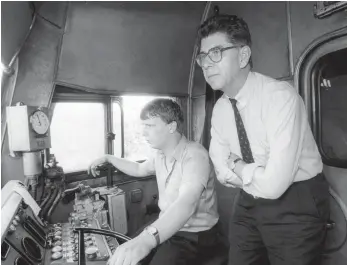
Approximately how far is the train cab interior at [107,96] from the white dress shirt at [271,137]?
31.8 inches

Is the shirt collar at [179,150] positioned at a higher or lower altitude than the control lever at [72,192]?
higher

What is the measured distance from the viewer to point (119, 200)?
3100 mm

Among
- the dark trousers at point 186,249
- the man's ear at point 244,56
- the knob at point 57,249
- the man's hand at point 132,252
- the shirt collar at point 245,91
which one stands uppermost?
the man's ear at point 244,56

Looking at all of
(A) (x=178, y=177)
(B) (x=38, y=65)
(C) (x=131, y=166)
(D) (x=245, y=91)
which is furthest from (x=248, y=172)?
(B) (x=38, y=65)

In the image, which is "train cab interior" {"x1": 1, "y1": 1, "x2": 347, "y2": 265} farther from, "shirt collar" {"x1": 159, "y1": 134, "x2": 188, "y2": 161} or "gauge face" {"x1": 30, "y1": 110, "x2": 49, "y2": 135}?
"shirt collar" {"x1": 159, "y1": 134, "x2": 188, "y2": 161}

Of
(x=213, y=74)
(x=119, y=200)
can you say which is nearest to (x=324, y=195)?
(x=213, y=74)

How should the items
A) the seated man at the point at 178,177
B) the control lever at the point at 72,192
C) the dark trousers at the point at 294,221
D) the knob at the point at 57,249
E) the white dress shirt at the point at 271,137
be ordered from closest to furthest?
the white dress shirt at the point at 271,137
the dark trousers at the point at 294,221
the knob at the point at 57,249
the seated man at the point at 178,177
the control lever at the point at 72,192

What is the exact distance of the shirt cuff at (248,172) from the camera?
1501 millimetres

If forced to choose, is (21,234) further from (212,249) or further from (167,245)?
(212,249)

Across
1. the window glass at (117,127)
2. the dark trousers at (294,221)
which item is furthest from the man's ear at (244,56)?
the window glass at (117,127)

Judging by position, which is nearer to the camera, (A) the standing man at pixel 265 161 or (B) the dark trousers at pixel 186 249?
(A) the standing man at pixel 265 161

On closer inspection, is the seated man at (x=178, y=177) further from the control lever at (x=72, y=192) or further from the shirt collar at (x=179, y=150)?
the control lever at (x=72, y=192)

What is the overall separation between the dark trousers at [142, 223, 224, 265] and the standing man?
18.1 inches

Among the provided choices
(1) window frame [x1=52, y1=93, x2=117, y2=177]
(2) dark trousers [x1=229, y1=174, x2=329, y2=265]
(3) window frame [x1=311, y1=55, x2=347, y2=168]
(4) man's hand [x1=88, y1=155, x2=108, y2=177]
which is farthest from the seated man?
(1) window frame [x1=52, y1=93, x2=117, y2=177]
